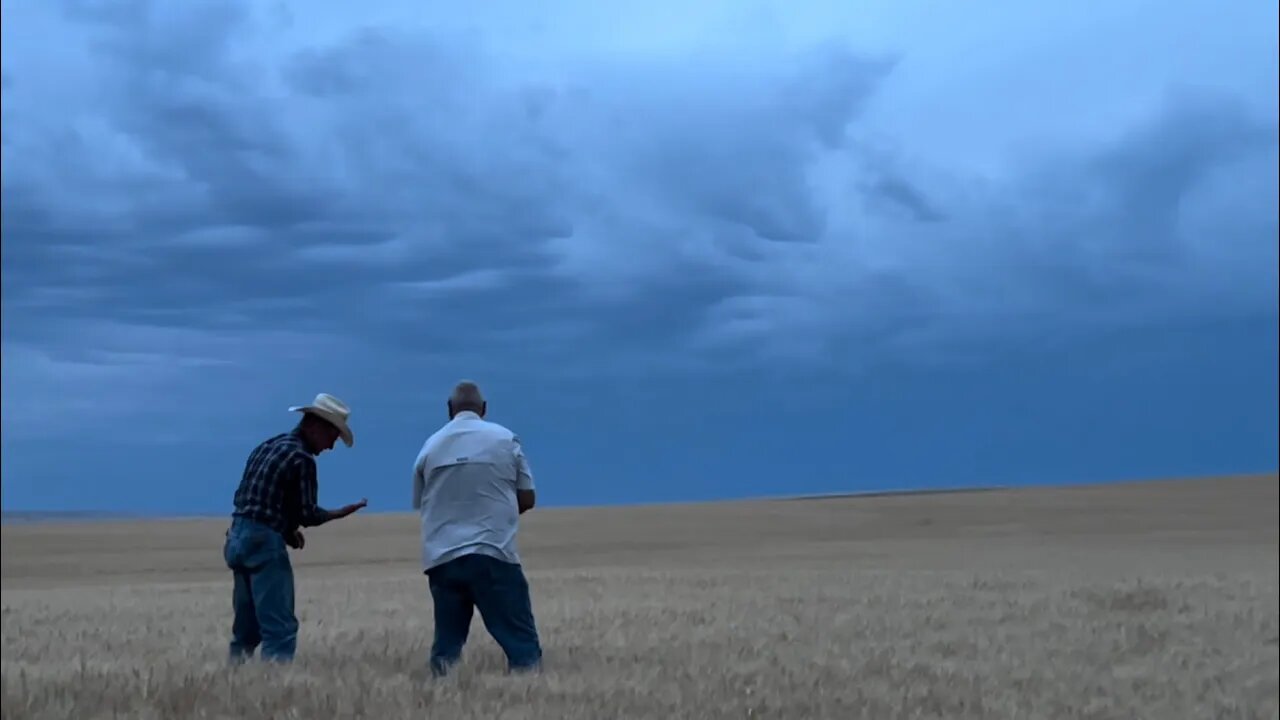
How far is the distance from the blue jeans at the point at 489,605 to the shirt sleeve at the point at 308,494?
683 mm

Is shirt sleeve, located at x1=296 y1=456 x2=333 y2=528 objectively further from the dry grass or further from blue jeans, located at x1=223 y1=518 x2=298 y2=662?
the dry grass

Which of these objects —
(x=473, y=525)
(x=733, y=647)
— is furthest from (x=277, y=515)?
(x=733, y=647)

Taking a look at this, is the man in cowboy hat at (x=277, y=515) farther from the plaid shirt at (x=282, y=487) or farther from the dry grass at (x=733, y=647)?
the dry grass at (x=733, y=647)

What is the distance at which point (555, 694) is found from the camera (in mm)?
6941

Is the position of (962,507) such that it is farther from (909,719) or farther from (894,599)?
(909,719)

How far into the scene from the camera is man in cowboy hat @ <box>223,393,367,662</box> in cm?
834

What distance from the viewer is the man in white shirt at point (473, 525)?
8211 millimetres

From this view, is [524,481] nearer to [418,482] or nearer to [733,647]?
[418,482]

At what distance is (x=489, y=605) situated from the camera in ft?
27.7

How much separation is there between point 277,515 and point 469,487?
3.63 ft

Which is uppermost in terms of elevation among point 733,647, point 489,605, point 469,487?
point 469,487

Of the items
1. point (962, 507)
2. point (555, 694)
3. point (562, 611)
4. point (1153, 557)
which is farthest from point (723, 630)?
point (962, 507)

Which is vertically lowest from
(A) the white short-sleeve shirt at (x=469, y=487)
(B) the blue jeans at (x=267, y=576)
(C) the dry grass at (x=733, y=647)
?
(C) the dry grass at (x=733, y=647)

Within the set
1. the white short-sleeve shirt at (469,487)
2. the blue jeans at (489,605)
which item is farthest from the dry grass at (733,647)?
the white short-sleeve shirt at (469,487)
